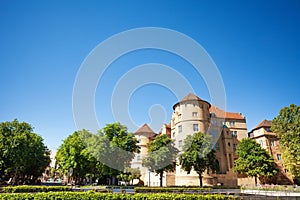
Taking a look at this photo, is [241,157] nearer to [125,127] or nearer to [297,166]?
[297,166]

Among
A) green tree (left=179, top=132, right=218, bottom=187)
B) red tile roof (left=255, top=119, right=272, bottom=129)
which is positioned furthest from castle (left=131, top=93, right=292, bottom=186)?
green tree (left=179, top=132, right=218, bottom=187)

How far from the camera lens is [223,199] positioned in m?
15.5

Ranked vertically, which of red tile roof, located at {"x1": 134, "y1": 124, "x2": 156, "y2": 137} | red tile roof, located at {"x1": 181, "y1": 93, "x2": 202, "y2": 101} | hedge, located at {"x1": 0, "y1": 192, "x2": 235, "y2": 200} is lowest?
hedge, located at {"x1": 0, "y1": 192, "x2": 235, "y2": 200}

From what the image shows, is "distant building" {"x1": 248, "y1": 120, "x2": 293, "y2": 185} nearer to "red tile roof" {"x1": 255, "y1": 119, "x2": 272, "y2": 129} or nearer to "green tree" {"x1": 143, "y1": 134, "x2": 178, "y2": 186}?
"red tile roof" {"x1": 255, "y1": 119, "x2": 272, "y2": 129}

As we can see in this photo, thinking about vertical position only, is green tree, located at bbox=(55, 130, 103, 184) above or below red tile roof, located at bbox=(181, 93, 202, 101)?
below

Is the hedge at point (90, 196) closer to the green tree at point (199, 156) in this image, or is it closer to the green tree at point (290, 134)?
the green tree at point (199, 156)

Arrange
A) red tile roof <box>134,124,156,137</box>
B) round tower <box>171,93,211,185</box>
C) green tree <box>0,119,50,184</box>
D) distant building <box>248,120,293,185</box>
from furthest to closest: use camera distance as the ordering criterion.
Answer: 1. red tile roof <box>134,124,156,137</box>
2. distant building <box>248,120,293,185</box>
3. round tower <box>171,93,211,185</box>
4. green tree <box>0,119,50,184</box>

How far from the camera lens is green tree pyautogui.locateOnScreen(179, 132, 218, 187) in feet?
121

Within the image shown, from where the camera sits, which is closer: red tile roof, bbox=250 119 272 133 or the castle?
the castle

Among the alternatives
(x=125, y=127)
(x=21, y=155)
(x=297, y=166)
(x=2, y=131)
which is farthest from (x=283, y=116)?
(x=2, y=131)

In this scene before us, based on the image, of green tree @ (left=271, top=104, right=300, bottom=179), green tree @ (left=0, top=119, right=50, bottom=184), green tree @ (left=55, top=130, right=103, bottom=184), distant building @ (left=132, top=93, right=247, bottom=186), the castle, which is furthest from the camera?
the castle

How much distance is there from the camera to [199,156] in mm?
36781

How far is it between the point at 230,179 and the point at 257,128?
15794 mm

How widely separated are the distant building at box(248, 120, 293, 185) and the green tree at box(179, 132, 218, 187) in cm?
2201
